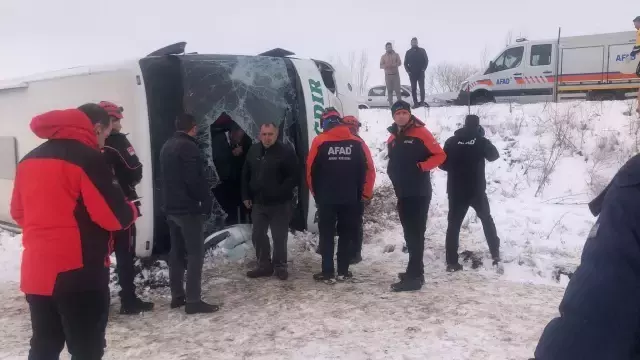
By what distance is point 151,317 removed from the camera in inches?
181

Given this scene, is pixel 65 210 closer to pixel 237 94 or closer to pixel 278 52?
pixel 237 94

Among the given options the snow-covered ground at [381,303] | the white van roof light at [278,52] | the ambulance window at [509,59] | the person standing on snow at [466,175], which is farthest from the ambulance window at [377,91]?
the person standing on snow at [466,175]

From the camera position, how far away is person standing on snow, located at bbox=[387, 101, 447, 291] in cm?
508

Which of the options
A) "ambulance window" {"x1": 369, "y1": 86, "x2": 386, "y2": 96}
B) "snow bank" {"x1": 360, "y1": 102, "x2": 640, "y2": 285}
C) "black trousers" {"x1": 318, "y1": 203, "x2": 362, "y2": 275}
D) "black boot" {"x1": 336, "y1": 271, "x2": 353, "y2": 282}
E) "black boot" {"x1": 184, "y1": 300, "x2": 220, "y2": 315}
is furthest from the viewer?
"ambulance window" {"x1": 369, "y1": 86, "x2": 386, "y2": 96}

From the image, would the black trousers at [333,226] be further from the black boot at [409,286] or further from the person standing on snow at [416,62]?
the person standing on snow at [416,62]

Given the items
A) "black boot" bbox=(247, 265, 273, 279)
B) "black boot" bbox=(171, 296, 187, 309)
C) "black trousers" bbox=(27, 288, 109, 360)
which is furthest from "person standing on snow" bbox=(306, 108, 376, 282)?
"black trousers" bbox=(27, 288, 109, 360)

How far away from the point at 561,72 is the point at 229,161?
38.7 feet

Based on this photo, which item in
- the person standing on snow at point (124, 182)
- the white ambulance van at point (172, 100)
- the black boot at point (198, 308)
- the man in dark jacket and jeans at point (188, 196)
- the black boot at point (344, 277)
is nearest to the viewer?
the person standing on snow at point (124, 182)

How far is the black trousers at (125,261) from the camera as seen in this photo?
4.59m

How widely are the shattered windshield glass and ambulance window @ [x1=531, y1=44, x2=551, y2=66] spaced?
36.3 feet

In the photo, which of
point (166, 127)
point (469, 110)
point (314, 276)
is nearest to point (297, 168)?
point (314, 276)

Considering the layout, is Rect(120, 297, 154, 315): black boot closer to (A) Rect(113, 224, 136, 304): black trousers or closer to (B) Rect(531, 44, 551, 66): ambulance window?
(A) Rect(113, 224, 136, 304): black trousers

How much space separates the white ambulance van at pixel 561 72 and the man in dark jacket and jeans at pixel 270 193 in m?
10.5

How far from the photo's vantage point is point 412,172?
5.07 meters
